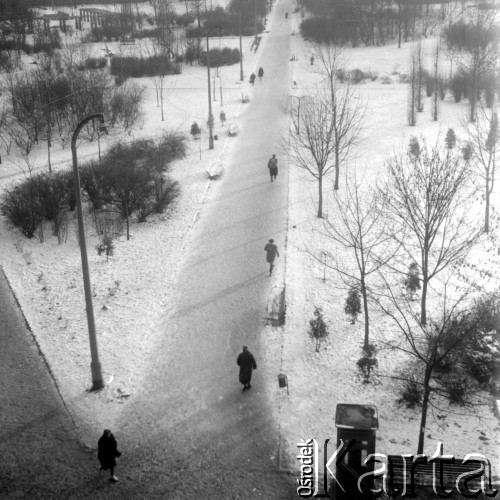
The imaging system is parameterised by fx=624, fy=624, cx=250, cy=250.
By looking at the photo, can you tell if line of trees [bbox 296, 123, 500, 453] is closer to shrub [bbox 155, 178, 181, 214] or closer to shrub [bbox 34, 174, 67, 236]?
shrub [bbox 155, 178, 181, 214]

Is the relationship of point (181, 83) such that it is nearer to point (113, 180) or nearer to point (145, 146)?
point (145, 146)

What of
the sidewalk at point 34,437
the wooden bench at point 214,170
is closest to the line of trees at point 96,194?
the wooden bench at point 214,170

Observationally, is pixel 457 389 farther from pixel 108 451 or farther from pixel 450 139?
pixel 450 139

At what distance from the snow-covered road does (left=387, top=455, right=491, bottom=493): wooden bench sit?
6.40ft

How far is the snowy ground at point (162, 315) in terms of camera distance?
13.3 m

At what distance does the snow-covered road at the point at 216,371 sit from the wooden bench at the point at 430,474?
1.95 m

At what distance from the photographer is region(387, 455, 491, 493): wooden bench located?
11.3 metres

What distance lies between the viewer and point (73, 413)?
13578 mm

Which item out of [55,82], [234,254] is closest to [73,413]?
[234,254]

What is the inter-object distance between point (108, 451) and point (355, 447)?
4.46 metres

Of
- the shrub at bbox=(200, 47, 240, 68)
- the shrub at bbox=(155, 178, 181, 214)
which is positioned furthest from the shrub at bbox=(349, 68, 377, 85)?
the shrub at bbox=(155, 178, 181, 214)

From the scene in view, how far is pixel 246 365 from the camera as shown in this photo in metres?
13.9

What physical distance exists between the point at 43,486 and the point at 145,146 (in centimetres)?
2179

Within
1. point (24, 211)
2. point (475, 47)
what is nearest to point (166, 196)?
point (24, 211)
